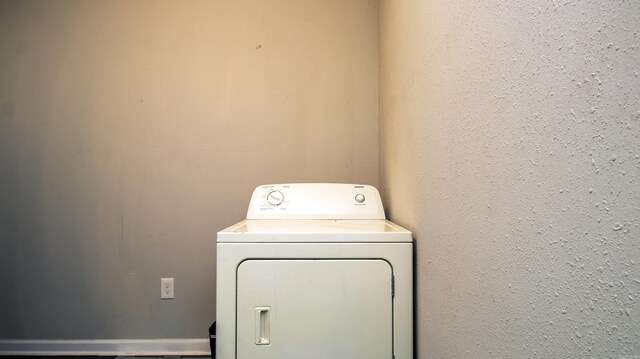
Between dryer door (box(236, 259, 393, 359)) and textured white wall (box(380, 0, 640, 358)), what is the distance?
15 centimetres

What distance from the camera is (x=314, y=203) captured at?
5.00ft

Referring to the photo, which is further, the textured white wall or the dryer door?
the dryer door

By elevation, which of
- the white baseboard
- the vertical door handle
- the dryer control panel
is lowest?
the white baseboard

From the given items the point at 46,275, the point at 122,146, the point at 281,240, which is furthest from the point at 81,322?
the point at 281,240

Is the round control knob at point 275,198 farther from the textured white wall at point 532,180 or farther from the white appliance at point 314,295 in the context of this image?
the textured white wall at point 532,180

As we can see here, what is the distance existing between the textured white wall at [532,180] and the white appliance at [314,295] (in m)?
0.10

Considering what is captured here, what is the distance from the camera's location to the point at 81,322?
1.88 metres

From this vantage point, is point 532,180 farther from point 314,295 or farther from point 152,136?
point 152,136

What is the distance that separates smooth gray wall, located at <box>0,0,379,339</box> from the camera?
1.89 meters

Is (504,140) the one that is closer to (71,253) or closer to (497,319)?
(497,319)

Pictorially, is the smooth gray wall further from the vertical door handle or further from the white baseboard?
the vertical door handle

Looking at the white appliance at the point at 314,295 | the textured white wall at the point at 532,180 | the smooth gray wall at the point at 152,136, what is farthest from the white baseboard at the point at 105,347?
the textured white wall at the point at 532,180

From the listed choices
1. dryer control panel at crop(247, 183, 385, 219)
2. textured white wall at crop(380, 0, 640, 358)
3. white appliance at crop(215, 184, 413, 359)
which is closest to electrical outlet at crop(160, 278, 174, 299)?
dryer control panel at crop(247, 183, 385, 219)

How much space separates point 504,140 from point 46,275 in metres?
2.28
